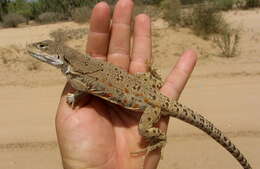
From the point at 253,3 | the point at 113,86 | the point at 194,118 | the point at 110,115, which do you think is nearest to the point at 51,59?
A: the point at 113,86

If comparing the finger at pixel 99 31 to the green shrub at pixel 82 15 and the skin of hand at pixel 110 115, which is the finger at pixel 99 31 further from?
the green shrub at pixel 82 15

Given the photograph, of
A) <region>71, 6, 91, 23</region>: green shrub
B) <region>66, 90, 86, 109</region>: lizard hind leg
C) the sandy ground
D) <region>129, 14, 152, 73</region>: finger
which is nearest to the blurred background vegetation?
<region>71, 6, 91, 23</region>: green shrub

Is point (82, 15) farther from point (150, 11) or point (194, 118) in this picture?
point (194, 118)

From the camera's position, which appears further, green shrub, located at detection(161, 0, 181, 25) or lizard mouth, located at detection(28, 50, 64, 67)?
green shrub, located at detection(161, 0, 181, 25)

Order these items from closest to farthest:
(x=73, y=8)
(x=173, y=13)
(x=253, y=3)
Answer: (x=173, y=13) → (x=253, y=3) → (x=73, y=8)

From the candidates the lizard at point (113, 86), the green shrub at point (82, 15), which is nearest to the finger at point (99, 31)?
the lizard at point (113, 86)

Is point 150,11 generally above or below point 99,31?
below

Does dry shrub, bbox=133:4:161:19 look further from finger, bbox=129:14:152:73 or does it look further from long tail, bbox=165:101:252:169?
long tail, bbox=165:101:252:169
